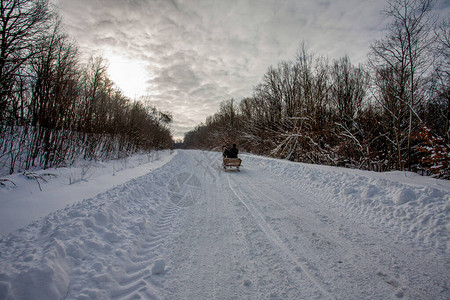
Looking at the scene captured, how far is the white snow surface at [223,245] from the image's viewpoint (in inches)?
81.0

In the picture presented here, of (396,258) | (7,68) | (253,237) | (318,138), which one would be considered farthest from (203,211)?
(318,138)

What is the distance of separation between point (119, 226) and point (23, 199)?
96.1 inches

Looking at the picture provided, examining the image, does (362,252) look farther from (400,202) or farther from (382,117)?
(382,117)

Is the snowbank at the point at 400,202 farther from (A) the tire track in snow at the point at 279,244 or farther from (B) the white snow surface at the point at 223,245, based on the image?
(A) the tire track in snow at the point at 279,244

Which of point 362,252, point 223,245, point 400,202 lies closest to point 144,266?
point 223,245

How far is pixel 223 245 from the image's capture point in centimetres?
307

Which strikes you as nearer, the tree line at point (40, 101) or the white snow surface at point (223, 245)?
the white snow surface at point (223, 245)

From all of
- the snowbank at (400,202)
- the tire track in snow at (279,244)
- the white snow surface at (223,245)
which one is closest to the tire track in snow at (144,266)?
the white snow surface at (223,245)

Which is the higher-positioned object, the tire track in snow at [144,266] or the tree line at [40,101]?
the tree line at [40,101]

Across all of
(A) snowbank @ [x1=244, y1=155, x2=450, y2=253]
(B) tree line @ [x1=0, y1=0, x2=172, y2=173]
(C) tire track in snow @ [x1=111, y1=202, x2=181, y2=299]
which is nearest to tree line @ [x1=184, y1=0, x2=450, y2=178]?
(A) snowbank @ [x1=244, y1=155, x2=450, y2=253]

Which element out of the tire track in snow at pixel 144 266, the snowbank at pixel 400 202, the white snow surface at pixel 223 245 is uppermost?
the snowbank at pixel 400 202

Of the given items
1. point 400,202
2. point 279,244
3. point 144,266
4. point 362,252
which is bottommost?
point 144,266

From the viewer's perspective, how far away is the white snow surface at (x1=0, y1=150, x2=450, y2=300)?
2.06 metres

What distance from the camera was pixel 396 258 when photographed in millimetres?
2705
